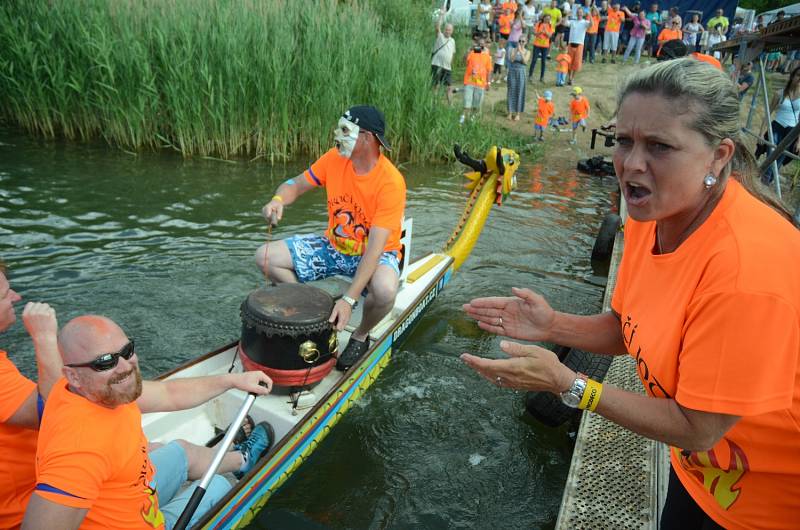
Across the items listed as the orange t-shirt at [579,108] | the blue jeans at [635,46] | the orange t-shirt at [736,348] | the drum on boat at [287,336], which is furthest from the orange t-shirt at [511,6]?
the orange t-shirt at [736,348]

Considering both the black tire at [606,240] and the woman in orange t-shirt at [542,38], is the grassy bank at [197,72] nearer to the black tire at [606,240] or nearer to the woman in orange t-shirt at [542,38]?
the black tire at [606,240]

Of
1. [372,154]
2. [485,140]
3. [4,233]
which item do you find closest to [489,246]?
[372,154]

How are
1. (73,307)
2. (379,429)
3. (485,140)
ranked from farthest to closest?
(485,140) < (73,307) < (379,429)

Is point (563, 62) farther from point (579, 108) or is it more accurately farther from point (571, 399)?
point (571, 399)

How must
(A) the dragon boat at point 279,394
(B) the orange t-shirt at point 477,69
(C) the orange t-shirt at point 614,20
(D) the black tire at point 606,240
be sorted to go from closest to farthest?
(A) the dragon boat at point 279,394
(D) the black tire at point 606,240
(B) the orange t-shirt at point 477,69
(C) the orange t-shirt at point 614,20

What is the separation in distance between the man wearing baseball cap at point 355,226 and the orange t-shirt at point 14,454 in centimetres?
201

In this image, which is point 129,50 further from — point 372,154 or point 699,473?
point 699,473

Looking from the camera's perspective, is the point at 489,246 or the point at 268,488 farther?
the point at 489,246

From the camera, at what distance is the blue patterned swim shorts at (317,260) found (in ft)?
16.0

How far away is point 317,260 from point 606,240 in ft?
16.0

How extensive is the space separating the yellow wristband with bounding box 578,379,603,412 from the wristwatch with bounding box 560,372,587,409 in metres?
0.01

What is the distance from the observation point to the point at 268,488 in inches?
127

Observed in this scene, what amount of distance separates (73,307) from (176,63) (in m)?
5.61

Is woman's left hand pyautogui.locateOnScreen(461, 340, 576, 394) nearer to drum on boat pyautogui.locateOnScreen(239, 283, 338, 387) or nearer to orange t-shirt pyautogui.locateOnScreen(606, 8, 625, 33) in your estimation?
drum on boat pyautogui.locateOnScreen(239, 283, 338, 387)
